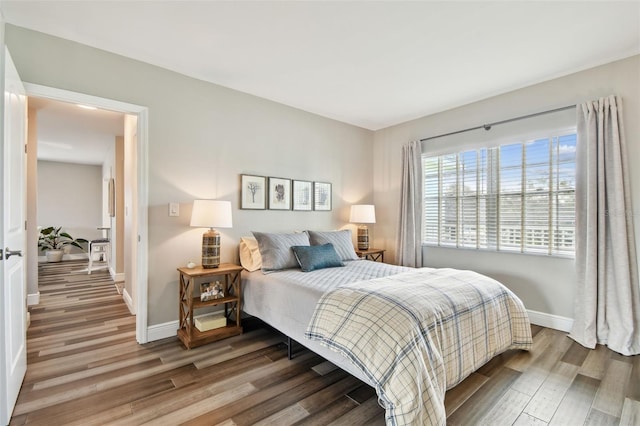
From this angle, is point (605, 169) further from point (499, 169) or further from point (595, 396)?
point (595, 396)

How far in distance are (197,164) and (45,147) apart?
5.05 metres

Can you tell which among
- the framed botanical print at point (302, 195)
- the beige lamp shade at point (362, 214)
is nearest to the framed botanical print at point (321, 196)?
the framed botanical print at point (302, 195)

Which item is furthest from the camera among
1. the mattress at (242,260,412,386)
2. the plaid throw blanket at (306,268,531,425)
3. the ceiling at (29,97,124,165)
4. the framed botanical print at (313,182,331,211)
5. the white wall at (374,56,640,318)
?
the framed botanical print at (313,182,331,211)

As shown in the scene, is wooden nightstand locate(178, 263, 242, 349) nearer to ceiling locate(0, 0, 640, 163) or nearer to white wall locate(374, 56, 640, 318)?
ceiling locate(0, 0, 640, 163)

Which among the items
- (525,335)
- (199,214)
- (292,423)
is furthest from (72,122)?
(525,335)

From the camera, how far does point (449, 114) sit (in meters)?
3.96

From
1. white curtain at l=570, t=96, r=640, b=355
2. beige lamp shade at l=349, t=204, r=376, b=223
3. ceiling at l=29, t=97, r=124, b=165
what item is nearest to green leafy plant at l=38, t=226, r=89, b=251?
ceiling at l=29, t=97, r=124, b=165

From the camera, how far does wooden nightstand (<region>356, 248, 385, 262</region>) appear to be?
4.19 metres

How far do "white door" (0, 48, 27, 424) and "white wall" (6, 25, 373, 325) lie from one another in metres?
0.51

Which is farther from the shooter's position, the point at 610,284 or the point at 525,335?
the point at 610,284

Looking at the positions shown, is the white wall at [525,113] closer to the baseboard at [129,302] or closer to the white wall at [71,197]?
the baseboard at [129,302]

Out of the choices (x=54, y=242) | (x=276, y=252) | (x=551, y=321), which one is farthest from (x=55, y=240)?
(x=551, y=321)

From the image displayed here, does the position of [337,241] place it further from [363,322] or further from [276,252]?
[363,322]

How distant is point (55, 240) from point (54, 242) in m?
0.06
